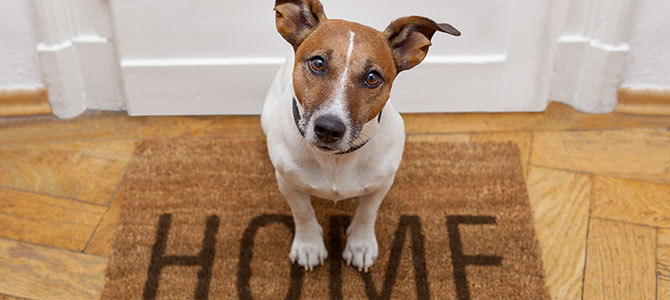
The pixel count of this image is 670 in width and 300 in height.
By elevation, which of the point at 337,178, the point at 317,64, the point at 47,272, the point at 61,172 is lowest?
the point at 47,272

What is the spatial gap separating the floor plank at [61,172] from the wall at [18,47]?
0.89ft

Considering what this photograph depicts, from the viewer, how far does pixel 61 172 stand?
2.26 meters

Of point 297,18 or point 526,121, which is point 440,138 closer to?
point 526,121

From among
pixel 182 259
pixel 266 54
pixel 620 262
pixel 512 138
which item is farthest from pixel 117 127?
pixel 620 262

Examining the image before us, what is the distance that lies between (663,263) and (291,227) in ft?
3.87

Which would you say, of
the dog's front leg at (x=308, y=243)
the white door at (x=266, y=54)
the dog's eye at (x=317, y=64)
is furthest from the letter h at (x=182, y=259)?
the dog's eye at (x=317, y=64)

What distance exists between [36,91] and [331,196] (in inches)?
54.9

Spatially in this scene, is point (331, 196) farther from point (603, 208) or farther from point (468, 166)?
point (603, 208)

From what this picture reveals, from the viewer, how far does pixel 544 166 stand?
7.57ft

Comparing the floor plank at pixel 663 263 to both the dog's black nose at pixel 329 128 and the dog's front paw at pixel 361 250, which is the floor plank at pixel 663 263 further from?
the dog's black nose at pixel 329 128

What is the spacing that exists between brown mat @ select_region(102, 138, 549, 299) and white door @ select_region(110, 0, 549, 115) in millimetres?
218

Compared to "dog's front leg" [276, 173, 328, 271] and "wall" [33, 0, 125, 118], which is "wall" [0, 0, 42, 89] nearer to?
"wall" [33, 0, 125, 118]

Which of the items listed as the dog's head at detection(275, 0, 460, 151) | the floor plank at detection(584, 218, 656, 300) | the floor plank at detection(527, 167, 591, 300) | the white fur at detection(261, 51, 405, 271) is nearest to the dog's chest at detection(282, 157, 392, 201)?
the white fur at detection(261, 51, 405, 271)

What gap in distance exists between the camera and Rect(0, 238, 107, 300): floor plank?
187 centimetres
